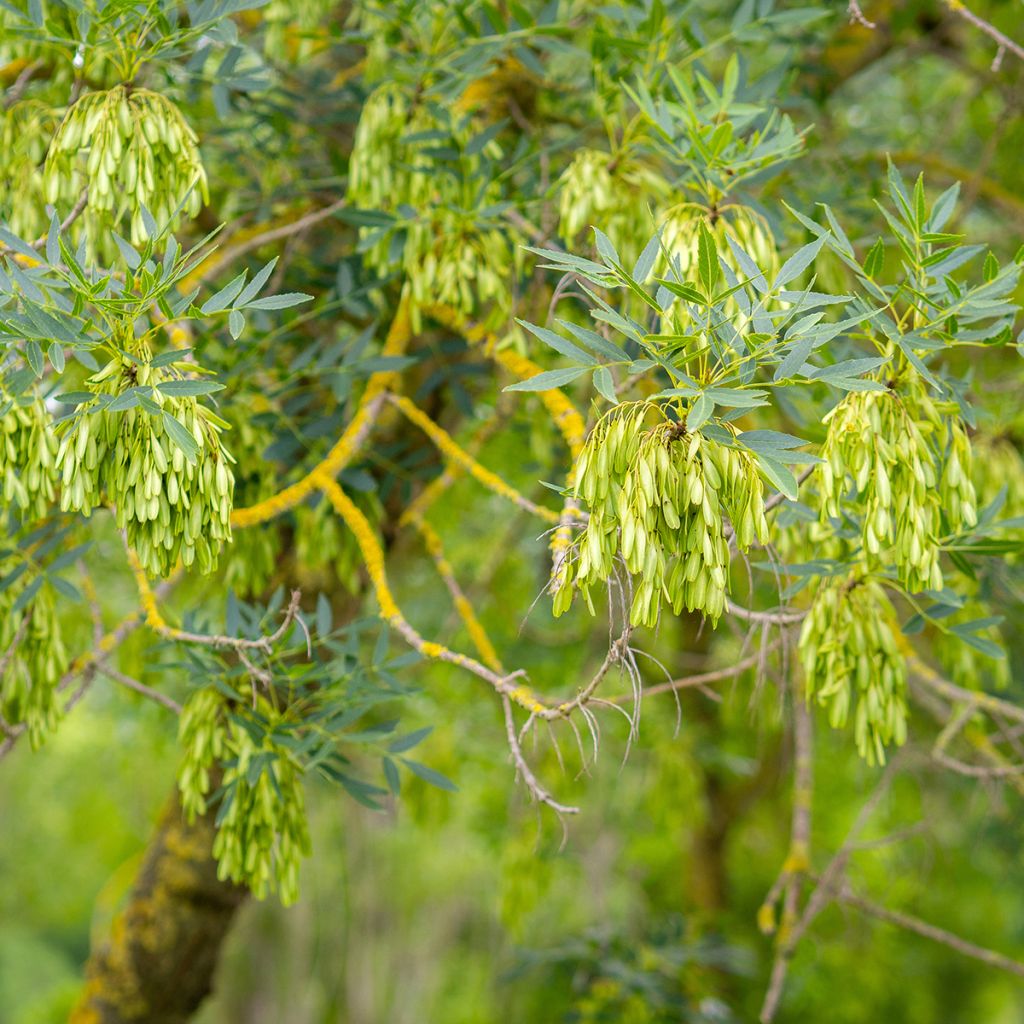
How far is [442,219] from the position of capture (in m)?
1.88

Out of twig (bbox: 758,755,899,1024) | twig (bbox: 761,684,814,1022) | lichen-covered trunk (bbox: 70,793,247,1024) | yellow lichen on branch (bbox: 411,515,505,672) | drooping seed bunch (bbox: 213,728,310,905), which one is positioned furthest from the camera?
lichen-covered trunk (bbox: 70,793,247,1024)

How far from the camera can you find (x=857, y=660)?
1.41m

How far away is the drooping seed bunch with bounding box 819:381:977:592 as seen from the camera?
118 cm

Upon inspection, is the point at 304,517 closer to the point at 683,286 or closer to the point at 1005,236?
the point at 683,286

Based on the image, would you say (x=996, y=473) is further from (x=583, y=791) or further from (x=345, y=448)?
(x=583, y=791)

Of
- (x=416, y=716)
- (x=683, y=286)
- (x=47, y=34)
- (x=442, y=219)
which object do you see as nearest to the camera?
(x=683, y=286)

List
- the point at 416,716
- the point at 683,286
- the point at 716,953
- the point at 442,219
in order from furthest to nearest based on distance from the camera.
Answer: the point at 416,716
the point at 716,953
the point at 442,219
the point at 683,286

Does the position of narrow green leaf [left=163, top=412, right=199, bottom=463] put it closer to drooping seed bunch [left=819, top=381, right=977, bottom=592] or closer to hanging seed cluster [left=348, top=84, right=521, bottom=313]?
drooping seed bunch [left=819, top=381, right=977, bottom=592]

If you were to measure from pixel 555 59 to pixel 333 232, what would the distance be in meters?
1.23

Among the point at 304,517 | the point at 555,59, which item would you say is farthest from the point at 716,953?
the point at 555,59

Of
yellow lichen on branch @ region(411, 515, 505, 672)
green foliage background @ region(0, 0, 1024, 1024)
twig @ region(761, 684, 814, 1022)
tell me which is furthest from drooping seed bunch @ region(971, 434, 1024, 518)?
yellow lichen on branch @ region(411, 515, 505, 672)

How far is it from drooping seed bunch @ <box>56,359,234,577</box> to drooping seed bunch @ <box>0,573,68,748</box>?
510 mm

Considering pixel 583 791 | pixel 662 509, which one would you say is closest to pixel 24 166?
pixel 662 509

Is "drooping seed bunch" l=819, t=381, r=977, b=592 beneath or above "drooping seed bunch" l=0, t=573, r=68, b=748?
above
